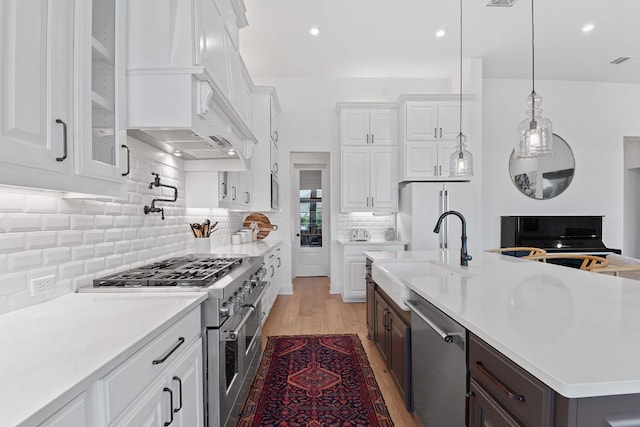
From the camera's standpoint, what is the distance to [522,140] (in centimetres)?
245

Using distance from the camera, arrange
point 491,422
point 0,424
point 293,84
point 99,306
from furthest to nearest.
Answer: point 293,84, point 99,306, point 491,422, point 0,424

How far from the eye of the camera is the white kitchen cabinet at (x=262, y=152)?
4.25 m

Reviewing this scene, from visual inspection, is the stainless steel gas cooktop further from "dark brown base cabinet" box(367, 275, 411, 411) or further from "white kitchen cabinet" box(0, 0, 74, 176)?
"dark brown base cabinet" box(367, 275, 411, 411)

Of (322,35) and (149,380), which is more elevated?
(322,35)

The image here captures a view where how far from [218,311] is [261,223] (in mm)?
3340

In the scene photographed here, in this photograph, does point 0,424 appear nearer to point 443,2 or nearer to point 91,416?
point 91,416

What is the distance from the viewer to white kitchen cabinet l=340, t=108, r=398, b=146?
15.7ft

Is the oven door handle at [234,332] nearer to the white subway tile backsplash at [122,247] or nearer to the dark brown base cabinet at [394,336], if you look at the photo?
the white subway tile backsplash at [122,247]

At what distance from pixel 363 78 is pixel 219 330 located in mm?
4758

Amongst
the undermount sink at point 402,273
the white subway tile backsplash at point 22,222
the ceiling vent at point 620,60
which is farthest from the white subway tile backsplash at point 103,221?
the ceiling vent at point 620,60

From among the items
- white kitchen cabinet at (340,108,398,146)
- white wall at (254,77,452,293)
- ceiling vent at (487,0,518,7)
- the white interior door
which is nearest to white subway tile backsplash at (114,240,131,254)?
white wall at (254,77,452,293)

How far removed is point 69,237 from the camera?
1.49 metres

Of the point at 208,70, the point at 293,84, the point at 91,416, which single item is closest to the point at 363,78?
the point at 293,84

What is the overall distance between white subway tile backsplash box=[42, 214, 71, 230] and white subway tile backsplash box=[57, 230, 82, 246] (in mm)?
27
